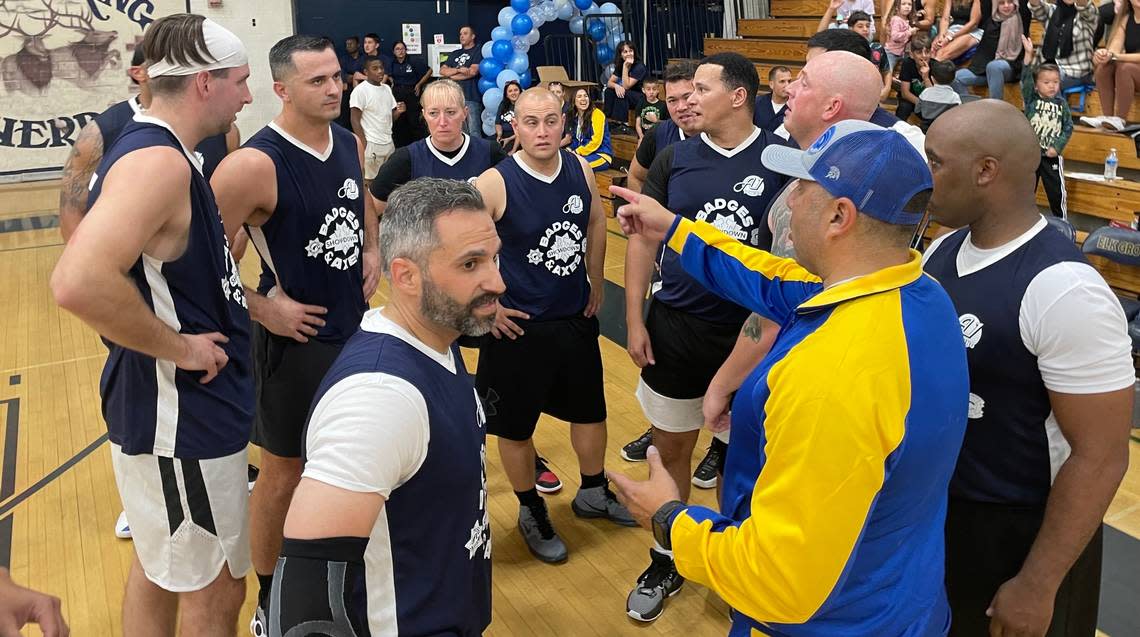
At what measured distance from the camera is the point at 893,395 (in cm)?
148

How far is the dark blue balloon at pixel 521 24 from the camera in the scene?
12.9 meters

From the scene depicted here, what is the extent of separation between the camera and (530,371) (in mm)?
3631

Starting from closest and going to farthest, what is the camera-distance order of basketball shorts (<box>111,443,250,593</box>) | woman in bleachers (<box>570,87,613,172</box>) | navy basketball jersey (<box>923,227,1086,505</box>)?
navy basketball jersey (<box>923,227,1086,505</box>), basketball shorts (<box>111,443,250,593</box>), woman in bleachers (<box>570,87,613,172</box>)

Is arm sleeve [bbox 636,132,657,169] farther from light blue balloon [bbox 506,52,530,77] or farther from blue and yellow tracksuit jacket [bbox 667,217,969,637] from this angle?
light blue balloon [bbox 506,52,530,77]

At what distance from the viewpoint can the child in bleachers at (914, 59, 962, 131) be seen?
475cm

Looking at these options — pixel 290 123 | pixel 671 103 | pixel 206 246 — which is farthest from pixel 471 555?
pixel 671 103

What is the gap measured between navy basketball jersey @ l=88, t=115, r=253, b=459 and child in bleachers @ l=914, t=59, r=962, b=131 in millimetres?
2103

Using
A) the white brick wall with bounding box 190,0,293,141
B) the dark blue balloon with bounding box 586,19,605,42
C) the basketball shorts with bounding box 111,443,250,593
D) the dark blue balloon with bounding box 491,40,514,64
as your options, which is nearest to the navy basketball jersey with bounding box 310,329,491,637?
the basketball shorts with bounding box 111,443,250,593

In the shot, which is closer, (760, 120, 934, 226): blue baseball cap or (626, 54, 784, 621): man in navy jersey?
(760, 120, 934, 226): blue baseball cap

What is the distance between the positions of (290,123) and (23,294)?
5.64 metres

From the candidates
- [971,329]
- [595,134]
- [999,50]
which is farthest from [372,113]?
[971,329]

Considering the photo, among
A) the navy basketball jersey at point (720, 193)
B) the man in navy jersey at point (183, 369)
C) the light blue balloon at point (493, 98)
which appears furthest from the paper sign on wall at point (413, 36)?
the man in navy jersey at point (183, 369)

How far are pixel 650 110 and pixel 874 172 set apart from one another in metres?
9.08

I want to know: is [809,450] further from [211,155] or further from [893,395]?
[211,155]
